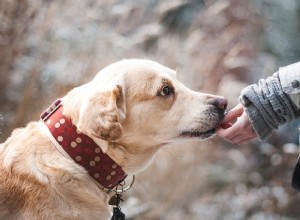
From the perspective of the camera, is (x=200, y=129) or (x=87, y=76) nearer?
(x=200, y=129)

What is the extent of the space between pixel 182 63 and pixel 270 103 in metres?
1.40

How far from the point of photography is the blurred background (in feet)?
9.04

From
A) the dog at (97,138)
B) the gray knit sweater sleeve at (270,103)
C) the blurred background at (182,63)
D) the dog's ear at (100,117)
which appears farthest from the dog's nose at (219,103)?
the blurred background at (182,63)

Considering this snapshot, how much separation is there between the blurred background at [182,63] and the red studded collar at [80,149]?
1289mm

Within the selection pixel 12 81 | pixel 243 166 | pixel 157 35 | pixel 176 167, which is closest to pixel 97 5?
pixel 157 35

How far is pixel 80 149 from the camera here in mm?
1551

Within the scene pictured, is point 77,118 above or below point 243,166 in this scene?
above

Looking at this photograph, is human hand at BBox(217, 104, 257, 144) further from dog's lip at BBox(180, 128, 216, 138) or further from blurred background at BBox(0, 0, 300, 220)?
blurred background at BBox(0, 0, 300, 220)

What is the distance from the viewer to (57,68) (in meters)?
3.05

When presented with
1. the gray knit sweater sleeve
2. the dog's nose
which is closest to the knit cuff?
the gray knit sweater sleeve

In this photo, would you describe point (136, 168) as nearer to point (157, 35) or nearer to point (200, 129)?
point (200, 129)

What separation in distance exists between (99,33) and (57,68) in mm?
369

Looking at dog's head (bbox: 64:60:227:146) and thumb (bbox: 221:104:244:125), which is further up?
dog's head (bbox: 64:60:227:146)

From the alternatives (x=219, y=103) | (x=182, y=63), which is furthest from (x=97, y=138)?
(x=182, y=63)
